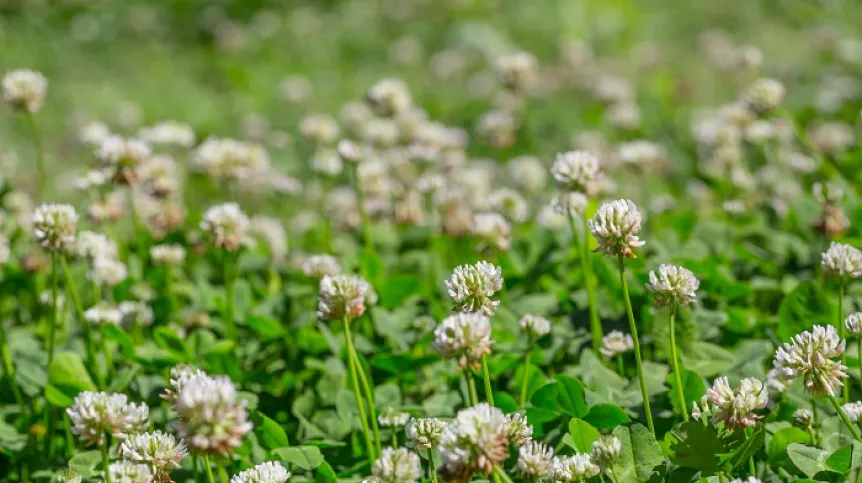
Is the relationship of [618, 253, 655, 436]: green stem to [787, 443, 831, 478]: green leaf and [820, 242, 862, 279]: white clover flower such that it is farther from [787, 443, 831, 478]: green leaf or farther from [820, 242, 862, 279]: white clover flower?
[820, 242, 862, 279]: white clover flower

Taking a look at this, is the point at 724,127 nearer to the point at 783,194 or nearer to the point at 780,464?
the point at 783,194

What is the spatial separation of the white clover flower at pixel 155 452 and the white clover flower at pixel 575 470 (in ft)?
2.40

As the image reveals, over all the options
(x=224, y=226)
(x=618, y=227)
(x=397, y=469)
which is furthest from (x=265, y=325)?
(x=618, y=227)

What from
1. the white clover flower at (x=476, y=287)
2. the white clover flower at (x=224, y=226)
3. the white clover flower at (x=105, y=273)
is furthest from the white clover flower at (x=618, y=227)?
the white clover flower at (x=105, y=273)

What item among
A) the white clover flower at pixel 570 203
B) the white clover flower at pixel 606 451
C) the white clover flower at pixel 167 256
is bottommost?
the white clover flower at pixel 606 451

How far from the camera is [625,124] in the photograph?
4910mm

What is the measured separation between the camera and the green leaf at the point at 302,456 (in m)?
2.03

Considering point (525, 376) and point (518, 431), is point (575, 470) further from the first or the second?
point (525, 376)

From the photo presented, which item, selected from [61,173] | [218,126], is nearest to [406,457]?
[61,173]

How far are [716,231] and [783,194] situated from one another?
632mm

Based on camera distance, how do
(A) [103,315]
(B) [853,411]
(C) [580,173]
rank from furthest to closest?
(A) [103,315]
(C) [580,173]
(B) [853,411]

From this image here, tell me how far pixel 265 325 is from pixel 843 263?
59.0 inches

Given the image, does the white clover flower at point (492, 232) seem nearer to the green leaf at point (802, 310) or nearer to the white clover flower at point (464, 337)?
the green leaf at point (802, 310)

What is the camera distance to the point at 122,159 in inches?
120
